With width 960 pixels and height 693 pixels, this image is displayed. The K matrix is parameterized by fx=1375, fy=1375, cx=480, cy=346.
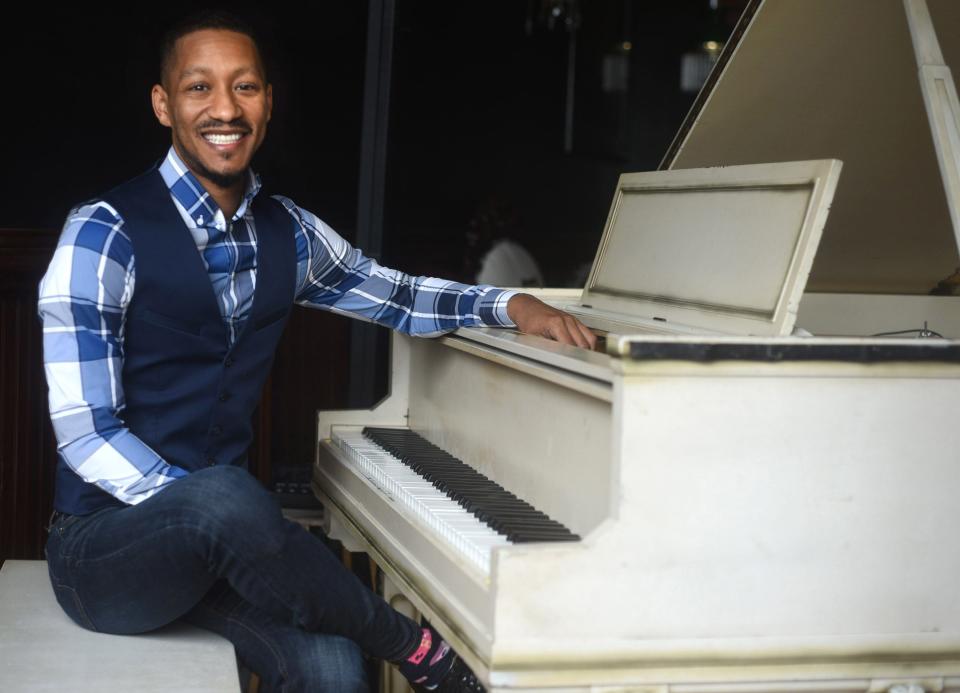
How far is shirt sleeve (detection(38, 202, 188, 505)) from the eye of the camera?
7.68 ft

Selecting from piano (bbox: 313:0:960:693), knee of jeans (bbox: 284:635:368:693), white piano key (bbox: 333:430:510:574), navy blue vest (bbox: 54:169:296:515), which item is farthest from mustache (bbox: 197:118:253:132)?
knee of jeans (bbox: 284:635:368:693)

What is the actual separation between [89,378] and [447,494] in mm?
661

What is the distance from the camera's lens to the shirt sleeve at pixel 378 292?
289 centimetres

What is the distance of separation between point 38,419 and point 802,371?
286cm

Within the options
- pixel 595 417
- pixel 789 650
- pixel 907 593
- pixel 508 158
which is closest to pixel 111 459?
pixel 595 417

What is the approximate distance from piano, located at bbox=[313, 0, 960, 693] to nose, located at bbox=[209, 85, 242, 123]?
633 mm

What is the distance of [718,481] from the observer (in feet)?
6.42

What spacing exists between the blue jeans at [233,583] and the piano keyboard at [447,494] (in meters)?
0.21

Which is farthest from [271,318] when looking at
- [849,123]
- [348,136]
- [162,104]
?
[348,136]

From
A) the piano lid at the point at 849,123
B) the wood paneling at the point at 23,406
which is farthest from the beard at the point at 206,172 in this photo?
the wood paneling at the point at 23,406

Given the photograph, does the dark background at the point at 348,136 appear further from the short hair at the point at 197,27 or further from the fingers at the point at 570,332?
the fingers at the point at 570,332

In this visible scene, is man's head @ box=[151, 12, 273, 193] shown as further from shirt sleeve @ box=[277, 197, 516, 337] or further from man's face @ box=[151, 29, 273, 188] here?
shirt sleeve @ box=[277, 197, 516, 337]

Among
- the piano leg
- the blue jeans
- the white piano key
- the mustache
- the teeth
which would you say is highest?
the mustache

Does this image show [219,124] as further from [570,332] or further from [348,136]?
[348,136]
